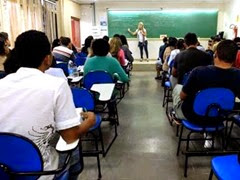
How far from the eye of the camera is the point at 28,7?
684 centimetres

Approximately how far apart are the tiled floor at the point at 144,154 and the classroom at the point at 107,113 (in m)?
0.01

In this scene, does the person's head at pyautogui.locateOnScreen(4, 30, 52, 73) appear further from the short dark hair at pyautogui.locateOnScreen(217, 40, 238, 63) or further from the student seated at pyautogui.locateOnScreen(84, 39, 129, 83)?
the student seated at pyautogui.locateOnScreen(84, 39, 129, 83)

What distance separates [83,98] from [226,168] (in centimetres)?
139

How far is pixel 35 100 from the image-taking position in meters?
1.21

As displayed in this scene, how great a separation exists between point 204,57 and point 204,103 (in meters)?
1.48

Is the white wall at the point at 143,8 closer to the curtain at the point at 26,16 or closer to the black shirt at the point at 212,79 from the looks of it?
the curtain at the point at 26,16

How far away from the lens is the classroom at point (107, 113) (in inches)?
48.0

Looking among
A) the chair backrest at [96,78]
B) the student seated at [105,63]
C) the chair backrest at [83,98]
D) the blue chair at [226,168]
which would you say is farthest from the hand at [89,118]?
the student seated at [105,63]

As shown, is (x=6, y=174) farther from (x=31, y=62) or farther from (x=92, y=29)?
(x=92, y=29)

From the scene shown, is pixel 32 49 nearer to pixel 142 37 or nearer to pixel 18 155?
pixel 18 155

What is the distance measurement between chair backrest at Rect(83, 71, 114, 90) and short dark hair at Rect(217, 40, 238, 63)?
1.48 meters

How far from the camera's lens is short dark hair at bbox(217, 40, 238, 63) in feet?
7.73

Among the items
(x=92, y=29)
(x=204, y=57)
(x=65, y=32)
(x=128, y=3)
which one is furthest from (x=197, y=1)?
(x=204, y=57)

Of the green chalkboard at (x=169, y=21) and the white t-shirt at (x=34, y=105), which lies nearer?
the white t-shirt at (x=34, y=105)
